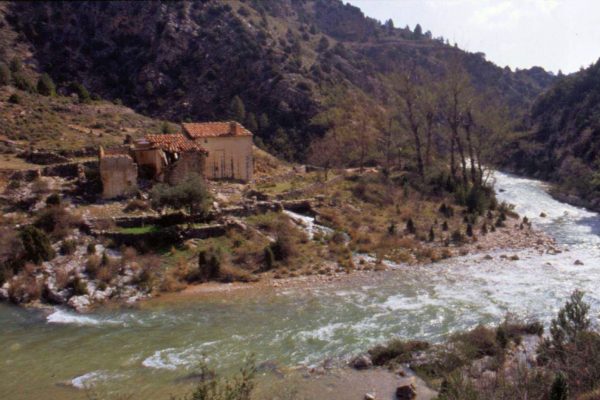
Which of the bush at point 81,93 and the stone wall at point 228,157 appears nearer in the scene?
the stone wall at point 228,157

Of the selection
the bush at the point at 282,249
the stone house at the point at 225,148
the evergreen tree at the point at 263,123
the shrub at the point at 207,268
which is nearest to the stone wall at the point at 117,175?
the stone house at the point at 225,148

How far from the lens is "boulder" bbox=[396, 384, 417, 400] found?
13547mm

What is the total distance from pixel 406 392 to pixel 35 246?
17900 millimetres

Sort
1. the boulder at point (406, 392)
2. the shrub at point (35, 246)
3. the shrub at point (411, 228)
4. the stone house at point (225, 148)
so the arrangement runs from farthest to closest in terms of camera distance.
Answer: the stone house at point (225, 148), the shrub at point (411, 228), the shrub at point (35, 246), the boulder at point (406, 392)

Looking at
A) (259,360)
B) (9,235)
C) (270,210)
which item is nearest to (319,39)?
(270,210)

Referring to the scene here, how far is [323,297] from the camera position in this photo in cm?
2206

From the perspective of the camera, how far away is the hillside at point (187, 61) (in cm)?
6481

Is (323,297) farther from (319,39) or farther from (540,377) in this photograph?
(319,39)

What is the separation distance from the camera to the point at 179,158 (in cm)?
3491

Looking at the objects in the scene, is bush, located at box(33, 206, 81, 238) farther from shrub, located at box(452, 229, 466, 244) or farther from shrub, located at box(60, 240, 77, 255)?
shrub, located at box(452, 229, 466, 244)

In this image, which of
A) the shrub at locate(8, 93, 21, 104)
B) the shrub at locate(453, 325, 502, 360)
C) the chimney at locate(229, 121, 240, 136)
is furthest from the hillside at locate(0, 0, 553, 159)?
the shrub at locate(453, 325, 502, 360)

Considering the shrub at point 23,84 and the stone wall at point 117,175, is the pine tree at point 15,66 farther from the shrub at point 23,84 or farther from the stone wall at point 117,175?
the stone wall at point 117,175

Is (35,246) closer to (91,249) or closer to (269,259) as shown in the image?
(91,249)

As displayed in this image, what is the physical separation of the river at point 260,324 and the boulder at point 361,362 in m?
0.93
